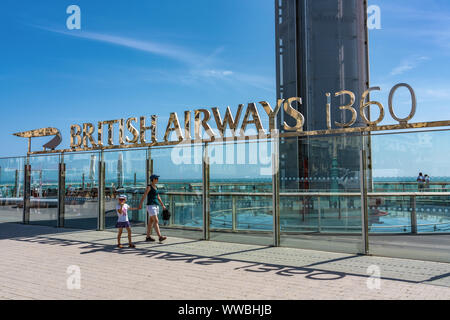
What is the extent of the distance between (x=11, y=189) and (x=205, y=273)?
47.8 ft

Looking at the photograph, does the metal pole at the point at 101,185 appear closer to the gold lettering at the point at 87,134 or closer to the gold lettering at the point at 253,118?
the gold lettering at the point at 87,134

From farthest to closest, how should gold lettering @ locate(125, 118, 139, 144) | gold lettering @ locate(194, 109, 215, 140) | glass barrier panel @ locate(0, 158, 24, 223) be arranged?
1. glass barrier panel @ locate(0, 158, 24, 223)
2. gold lettering @ locate(125, 118, 139, 144)
3. gold lettering @ locate(194, 109, 215, 140)

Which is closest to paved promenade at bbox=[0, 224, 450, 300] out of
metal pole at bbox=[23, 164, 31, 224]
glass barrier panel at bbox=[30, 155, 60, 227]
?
glass barrier panel at bbox=[30, 155, 60, 227]

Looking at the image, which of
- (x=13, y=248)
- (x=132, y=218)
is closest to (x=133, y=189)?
(x=132, y=218)

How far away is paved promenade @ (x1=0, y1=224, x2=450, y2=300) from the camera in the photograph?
17.1 feet

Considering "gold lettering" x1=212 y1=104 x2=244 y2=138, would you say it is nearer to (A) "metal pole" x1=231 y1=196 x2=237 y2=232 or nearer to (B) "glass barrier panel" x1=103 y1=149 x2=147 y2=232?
(A) "metal pole" x1=231 y1=196 x2=237 y2=232

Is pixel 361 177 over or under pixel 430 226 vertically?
over

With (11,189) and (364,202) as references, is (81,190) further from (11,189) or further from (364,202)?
(364,202)

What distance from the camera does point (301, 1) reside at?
54.2 feet

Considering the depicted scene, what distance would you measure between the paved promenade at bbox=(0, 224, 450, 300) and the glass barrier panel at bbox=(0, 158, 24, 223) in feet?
24.1

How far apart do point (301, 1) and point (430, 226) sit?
11024 millimetres

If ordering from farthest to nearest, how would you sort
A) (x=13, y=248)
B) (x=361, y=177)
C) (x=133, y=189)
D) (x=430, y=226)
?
1. (x=133, y=189)
2. (x=430, y=226)
3. (x=13, y=248)
4. (x=361, y=177)
